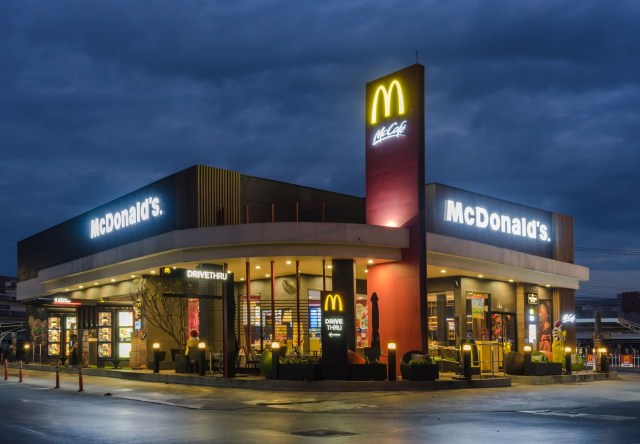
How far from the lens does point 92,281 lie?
41250mm

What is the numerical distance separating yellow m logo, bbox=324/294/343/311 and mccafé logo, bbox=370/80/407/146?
27.0 feet

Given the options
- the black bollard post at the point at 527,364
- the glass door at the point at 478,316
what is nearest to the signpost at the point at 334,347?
the black bollard post at the point at 527,364

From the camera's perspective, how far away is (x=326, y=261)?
33.0m

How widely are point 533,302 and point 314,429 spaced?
29181 mm

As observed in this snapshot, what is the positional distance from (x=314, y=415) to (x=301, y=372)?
7.64 m

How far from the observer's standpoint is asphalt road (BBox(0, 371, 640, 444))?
14141 millimetres

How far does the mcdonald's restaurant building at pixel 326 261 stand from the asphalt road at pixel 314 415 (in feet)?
16.3

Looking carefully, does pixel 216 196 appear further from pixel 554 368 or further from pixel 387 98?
pixel 554 368

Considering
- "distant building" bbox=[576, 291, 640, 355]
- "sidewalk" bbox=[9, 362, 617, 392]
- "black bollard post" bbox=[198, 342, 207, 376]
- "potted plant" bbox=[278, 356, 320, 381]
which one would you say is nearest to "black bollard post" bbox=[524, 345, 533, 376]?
"sidewalk" bbox=[9, 362, 617, 392]

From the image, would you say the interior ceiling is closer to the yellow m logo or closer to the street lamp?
the yellow m logo

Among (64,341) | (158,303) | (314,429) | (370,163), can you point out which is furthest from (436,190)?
(64,341)

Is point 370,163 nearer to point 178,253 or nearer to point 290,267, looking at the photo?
point 290,267

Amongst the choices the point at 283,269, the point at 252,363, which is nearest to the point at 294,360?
the point at 252,363

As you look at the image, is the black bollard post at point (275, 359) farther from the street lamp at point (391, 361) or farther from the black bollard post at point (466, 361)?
the black bollard post at point (466, 361)
